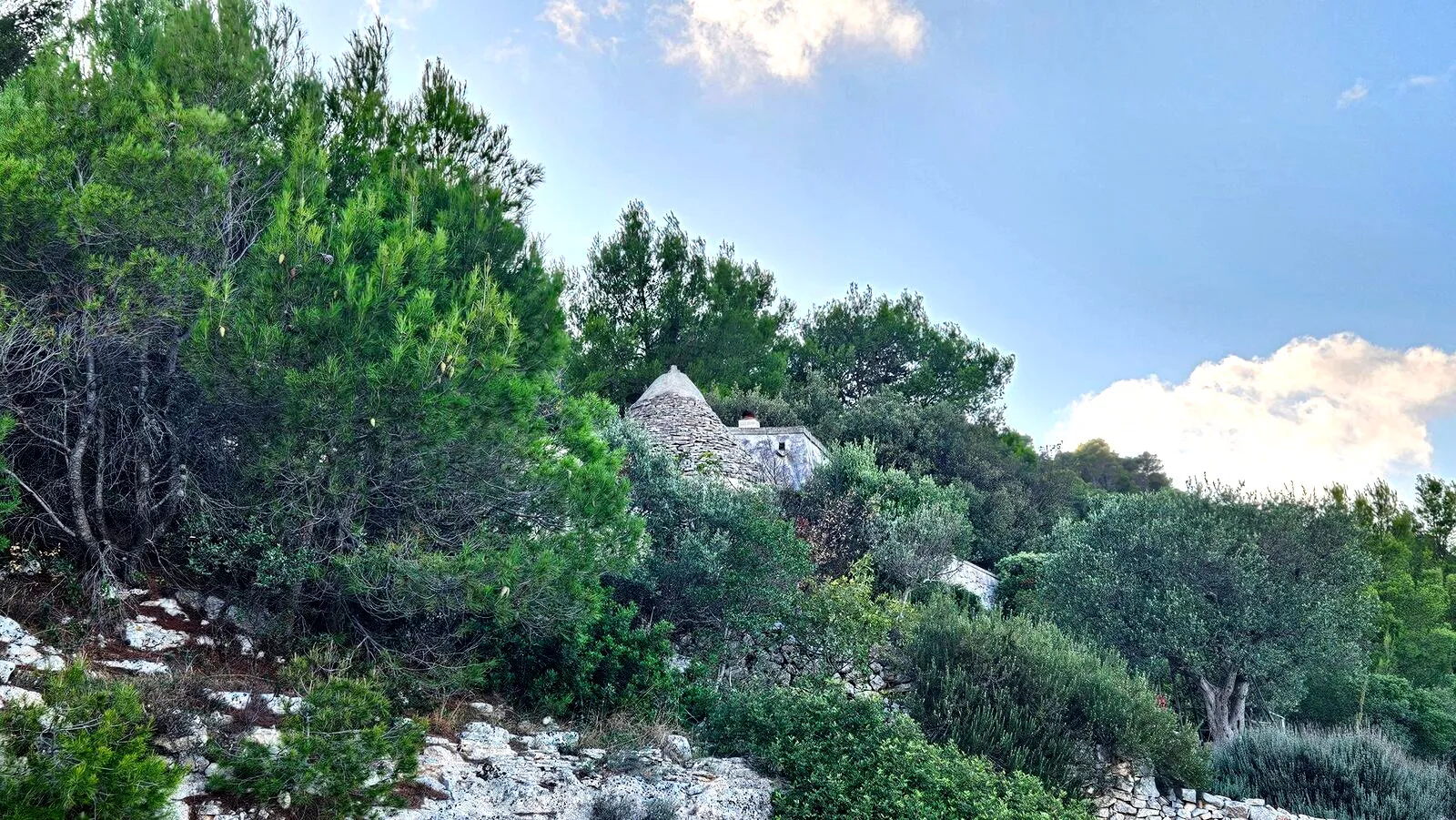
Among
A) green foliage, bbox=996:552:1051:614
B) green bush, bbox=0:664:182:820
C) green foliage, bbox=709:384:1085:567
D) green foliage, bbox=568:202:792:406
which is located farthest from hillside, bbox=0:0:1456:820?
green foliage, bbox=709:384:1085:567

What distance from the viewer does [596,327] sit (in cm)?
2447

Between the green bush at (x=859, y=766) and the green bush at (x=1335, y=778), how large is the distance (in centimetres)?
383

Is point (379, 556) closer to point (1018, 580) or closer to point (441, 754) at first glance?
point (441, 754)

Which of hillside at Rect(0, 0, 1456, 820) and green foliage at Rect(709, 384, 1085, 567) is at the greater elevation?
green foliage at Rect(709, 384, 1085, 567)

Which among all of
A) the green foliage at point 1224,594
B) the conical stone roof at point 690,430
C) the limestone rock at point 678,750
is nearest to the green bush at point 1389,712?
the green foliage at point 1224,594

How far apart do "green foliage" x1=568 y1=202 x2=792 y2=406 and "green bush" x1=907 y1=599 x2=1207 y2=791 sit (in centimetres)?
1567

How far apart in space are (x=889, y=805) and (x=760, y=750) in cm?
147

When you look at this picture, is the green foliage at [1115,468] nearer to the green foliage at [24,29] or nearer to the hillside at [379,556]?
the hillside at [379,556]

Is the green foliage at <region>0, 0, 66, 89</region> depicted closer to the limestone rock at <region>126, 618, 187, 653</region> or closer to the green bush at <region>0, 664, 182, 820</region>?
the limestone rock at <region>126, 618, 187, 653</region>

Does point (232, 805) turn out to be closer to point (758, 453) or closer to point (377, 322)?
point (377, 322)

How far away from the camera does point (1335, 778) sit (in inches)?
387

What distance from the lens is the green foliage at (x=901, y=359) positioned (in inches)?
1350

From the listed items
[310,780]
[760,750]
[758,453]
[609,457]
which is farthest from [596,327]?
[310,780]

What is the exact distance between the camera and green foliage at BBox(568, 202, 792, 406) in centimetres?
2523
